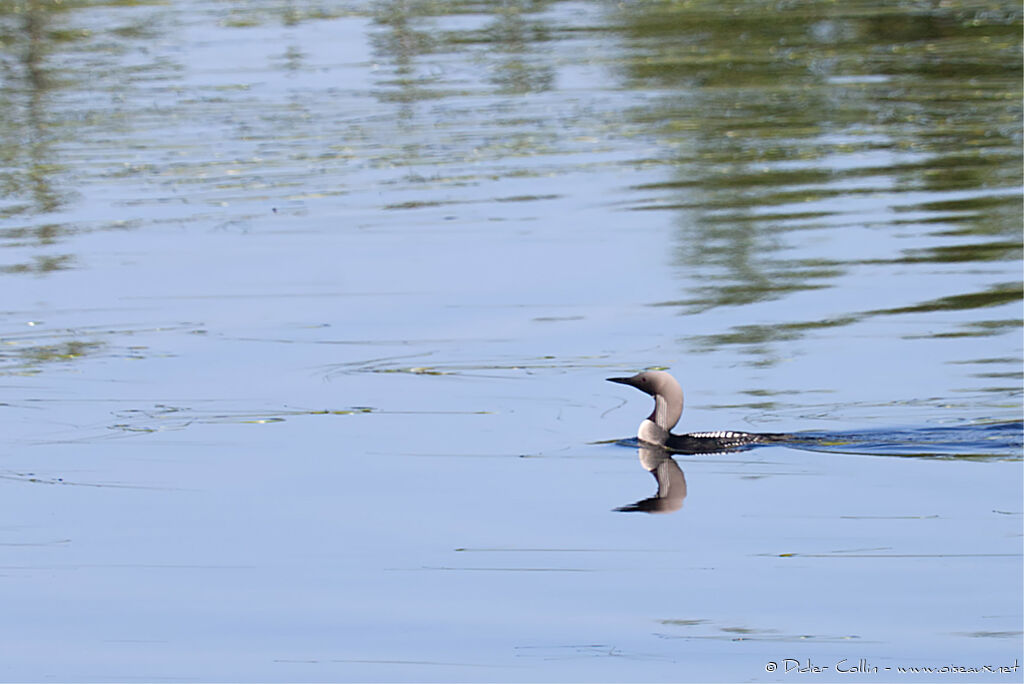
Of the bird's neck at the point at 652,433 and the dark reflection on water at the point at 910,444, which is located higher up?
the bird's neck at the point at 652,433

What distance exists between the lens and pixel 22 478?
848cm

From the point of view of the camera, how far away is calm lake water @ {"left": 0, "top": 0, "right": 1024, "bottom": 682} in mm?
6660

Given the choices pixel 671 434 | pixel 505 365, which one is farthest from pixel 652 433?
pixel 505 365

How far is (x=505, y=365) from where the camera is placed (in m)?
10.2

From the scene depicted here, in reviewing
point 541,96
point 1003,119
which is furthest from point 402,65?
point 1003,119

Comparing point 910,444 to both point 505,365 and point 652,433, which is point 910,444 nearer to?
point 652,433

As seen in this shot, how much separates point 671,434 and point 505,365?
1.70 metres

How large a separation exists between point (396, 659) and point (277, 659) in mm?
434

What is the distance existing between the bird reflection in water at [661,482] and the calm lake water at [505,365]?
0.05m

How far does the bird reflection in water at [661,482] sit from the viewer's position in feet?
25.8

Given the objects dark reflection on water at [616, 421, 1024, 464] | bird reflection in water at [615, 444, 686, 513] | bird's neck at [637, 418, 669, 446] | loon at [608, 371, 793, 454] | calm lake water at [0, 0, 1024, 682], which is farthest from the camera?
bird's neck at [637, 418, 669, 446]

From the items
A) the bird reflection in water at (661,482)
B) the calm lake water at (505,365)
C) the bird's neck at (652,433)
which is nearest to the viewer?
the calm lake water at (505,365)

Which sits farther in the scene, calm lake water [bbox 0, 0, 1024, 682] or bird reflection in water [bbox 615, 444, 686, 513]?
bird reflection in water [bbox 615, 444, 686, 513]

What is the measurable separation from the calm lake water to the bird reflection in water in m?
0.05
